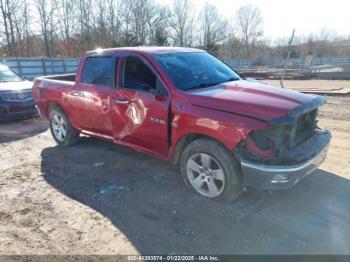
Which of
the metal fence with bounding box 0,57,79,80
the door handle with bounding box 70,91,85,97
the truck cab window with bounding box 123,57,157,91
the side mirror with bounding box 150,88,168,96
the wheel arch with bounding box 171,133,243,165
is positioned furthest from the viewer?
the metal fence with bounding box 0,57,79,80

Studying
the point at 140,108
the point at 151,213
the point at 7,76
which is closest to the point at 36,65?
the point at 7,76

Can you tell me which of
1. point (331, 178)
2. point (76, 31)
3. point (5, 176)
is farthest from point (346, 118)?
point (76, 31)

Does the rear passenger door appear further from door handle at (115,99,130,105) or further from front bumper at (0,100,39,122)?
front bumper at (0,100,39,122)

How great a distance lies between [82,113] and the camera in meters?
5.79

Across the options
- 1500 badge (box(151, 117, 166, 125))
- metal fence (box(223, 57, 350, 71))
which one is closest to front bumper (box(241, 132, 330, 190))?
1500 badge (box(151, 117, 166, 125))

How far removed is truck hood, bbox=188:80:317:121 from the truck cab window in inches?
28.3

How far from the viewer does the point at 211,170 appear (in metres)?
4.00

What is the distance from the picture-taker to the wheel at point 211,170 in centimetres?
379

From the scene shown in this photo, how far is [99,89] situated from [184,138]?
1.91 meters

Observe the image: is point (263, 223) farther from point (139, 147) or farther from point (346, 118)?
point (346, 118)

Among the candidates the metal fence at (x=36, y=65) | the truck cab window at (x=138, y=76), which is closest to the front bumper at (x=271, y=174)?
the truck cab window at (x=138, y=76)

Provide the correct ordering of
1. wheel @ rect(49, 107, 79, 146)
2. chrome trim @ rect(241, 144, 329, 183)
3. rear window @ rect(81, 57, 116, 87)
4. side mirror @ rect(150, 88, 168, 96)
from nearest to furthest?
chrome trim @ rect(241, 144, 329, 183) → side mirror @ rect(150, 88, 168, 96) → rear window @ rect(81, 57, 116, 87) → wheel @ rect(49, 107, 79, 146)

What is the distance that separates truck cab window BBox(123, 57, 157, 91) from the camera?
15.0 ft

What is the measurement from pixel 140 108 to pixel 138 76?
525 millimetres
